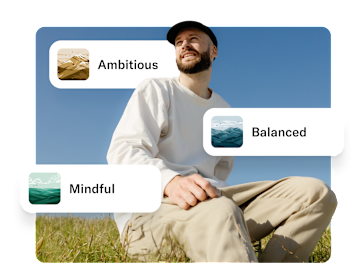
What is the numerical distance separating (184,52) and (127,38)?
403 millimetres

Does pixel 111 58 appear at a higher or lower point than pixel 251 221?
higher

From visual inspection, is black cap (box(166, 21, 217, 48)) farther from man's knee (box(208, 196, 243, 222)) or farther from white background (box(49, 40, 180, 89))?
man's knee (box(208, 196, 243, 222))

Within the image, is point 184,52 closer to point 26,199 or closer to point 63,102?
point 63,102

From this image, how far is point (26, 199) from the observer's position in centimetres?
220

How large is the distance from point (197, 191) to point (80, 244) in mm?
987

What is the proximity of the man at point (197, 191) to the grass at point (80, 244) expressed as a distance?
12cm

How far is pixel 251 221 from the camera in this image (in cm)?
220

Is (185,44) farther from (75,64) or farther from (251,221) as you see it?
(251,221)

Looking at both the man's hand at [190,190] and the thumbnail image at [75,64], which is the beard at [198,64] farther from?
the man's hand at [190,190]

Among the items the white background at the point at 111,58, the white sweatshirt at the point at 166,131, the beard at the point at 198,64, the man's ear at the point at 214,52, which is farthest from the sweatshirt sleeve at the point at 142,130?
the man's ear at the point at 214,52

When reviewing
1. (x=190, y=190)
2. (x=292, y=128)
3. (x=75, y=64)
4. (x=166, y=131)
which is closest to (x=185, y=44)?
(x=166, y=131)

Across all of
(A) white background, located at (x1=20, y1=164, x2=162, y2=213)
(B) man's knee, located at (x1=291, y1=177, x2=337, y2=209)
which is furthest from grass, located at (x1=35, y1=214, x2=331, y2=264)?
(B) man's knee, located at (x1=291, y1=177, x2=337, y2=209)

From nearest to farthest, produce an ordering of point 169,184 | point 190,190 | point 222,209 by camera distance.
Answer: point 222,209
point 190,190
point 169,184

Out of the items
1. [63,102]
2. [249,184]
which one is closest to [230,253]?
[249,184]
